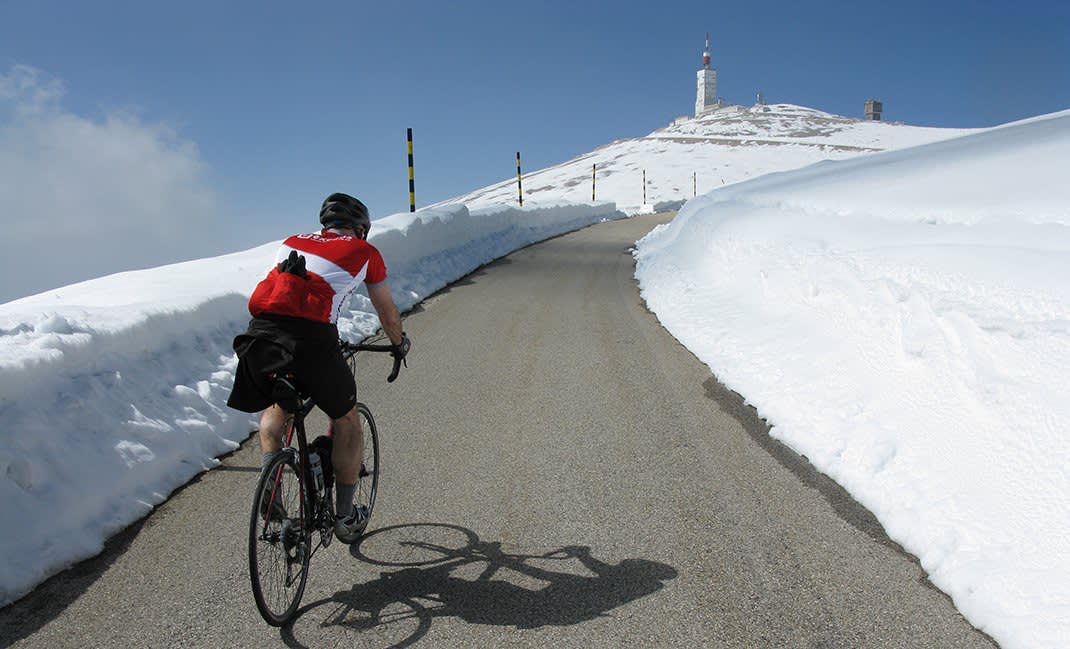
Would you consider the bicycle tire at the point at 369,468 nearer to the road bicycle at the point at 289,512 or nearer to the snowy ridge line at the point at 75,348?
the road bicycle at the point at 289,512

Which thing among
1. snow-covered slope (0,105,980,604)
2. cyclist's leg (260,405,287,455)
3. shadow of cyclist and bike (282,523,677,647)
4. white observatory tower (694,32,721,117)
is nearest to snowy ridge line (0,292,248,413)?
snow-covered slope (0,105,980,604)

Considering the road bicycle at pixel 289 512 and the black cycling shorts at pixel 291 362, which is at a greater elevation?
the black cycling shorts at pixel 291 362

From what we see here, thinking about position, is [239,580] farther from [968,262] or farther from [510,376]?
[968,262]

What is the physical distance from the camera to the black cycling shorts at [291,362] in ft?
9.93

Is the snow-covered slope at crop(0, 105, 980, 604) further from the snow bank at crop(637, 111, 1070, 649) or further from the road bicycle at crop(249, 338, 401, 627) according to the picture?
the snow bank at crop(637, 111, 1070, 649)

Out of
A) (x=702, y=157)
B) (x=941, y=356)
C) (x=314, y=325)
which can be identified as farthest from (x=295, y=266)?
(x=702, y=157)

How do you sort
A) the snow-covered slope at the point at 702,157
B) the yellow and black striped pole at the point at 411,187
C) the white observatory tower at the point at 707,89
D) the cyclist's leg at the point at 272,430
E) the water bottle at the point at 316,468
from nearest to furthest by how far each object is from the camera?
the cyclist's leg at the point at 272,430
the water bottle at the point at 316,468
the yellow and black striped pole at the point at 411,187
the snow-covered slope at the point at 702,157
the white observatory tower at the point at 707,89

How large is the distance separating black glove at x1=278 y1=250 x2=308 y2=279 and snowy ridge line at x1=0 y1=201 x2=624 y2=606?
1983 millimetres

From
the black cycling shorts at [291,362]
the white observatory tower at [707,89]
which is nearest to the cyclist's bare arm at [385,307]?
the black cycling shorts at [291,362]

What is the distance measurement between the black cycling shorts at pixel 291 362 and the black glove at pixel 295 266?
0.20m

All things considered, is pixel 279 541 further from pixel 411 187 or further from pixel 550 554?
pixel 411 187

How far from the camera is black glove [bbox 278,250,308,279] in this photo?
121 inches

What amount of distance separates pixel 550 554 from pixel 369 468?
135 centimetres

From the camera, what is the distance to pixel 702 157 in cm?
7556
